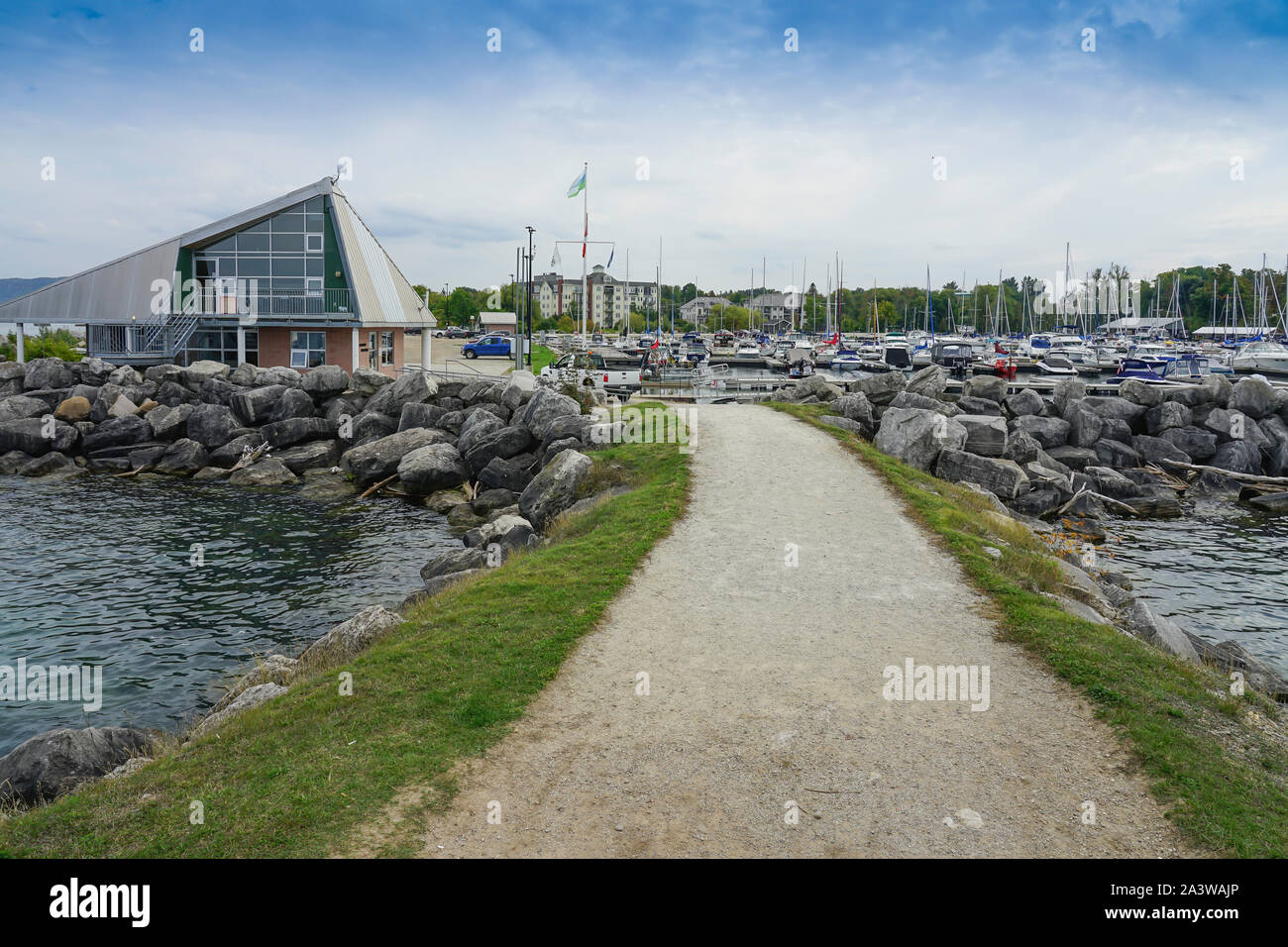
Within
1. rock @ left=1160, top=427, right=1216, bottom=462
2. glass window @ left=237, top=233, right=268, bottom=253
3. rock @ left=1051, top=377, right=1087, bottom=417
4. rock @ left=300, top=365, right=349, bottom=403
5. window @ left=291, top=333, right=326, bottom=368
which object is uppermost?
glass window @ left=237, top=233, right=268, bottom=253

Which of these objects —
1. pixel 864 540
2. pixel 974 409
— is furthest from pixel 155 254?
pixel 864 540

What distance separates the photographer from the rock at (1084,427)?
1393 inches

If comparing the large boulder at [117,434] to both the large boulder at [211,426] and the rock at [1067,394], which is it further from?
the rock at [1067,394]

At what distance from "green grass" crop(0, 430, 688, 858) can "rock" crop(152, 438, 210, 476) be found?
80.1 ft

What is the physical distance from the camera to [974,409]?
118 ft

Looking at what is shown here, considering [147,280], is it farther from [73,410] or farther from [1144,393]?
[1144,393]

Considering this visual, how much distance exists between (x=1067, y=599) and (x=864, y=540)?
3.76m

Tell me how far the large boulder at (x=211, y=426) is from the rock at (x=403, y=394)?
5380 millimetres

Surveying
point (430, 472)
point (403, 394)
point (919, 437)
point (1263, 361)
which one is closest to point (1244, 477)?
point (919, 437)

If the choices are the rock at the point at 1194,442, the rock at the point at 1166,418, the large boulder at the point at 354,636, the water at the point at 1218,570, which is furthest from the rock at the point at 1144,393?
the large boulder at the point at 354,636

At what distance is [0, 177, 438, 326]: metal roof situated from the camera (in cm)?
4916

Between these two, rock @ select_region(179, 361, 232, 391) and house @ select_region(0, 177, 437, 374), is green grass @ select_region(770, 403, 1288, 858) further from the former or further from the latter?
house @ select_region(0, 177, 437, 374)

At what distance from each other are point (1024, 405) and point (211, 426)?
32967mm

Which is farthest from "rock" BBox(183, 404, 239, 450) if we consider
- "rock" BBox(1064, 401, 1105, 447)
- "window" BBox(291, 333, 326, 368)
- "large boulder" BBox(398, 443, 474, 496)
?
"rock" BBox(1064, 401, 1105, 447)
